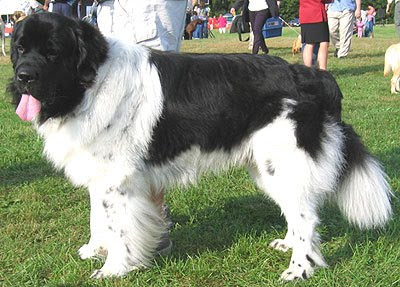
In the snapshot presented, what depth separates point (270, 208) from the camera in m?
4.29

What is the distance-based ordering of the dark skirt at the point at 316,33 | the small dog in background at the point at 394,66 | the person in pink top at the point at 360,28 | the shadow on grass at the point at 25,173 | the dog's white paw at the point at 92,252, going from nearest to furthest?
the dog's white paw at the point at 92,252, the shadow on grass at the point at 25,173, the dark skirt at the point at 316,33, the small dog in background at the point at 394,66, the person in pink top at the point at 360,28

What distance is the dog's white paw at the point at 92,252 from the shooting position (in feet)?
11.1

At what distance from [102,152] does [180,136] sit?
45 centimetres

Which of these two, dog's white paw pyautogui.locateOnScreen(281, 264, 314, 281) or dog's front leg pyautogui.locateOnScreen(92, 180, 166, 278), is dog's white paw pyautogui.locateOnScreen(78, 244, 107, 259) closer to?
dog's front leg pyautogui.locateOnScreen(92, 180, 166, 278)

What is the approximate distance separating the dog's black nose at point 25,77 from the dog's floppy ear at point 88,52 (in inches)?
10.7

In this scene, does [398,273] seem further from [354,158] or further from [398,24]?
[398,24]

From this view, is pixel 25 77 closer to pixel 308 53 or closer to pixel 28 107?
pixel 28 107

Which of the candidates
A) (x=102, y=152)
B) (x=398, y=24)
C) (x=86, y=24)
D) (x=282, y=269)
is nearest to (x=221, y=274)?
(x=282, y=269)

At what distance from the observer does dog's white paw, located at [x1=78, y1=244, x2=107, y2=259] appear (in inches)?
133

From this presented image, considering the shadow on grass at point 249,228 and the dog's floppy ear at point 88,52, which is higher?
the dog's floppy ear at point 88,52

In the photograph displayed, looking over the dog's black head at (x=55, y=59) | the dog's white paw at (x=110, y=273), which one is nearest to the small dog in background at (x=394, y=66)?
the dog's white paw at (x=110, y=273)

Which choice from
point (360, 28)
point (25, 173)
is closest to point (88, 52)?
point (25, 173)

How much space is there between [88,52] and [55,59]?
19 cm

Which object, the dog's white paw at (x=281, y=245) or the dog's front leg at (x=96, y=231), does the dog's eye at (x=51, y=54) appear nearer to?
the dog's front leg at (x=96, y=231)
